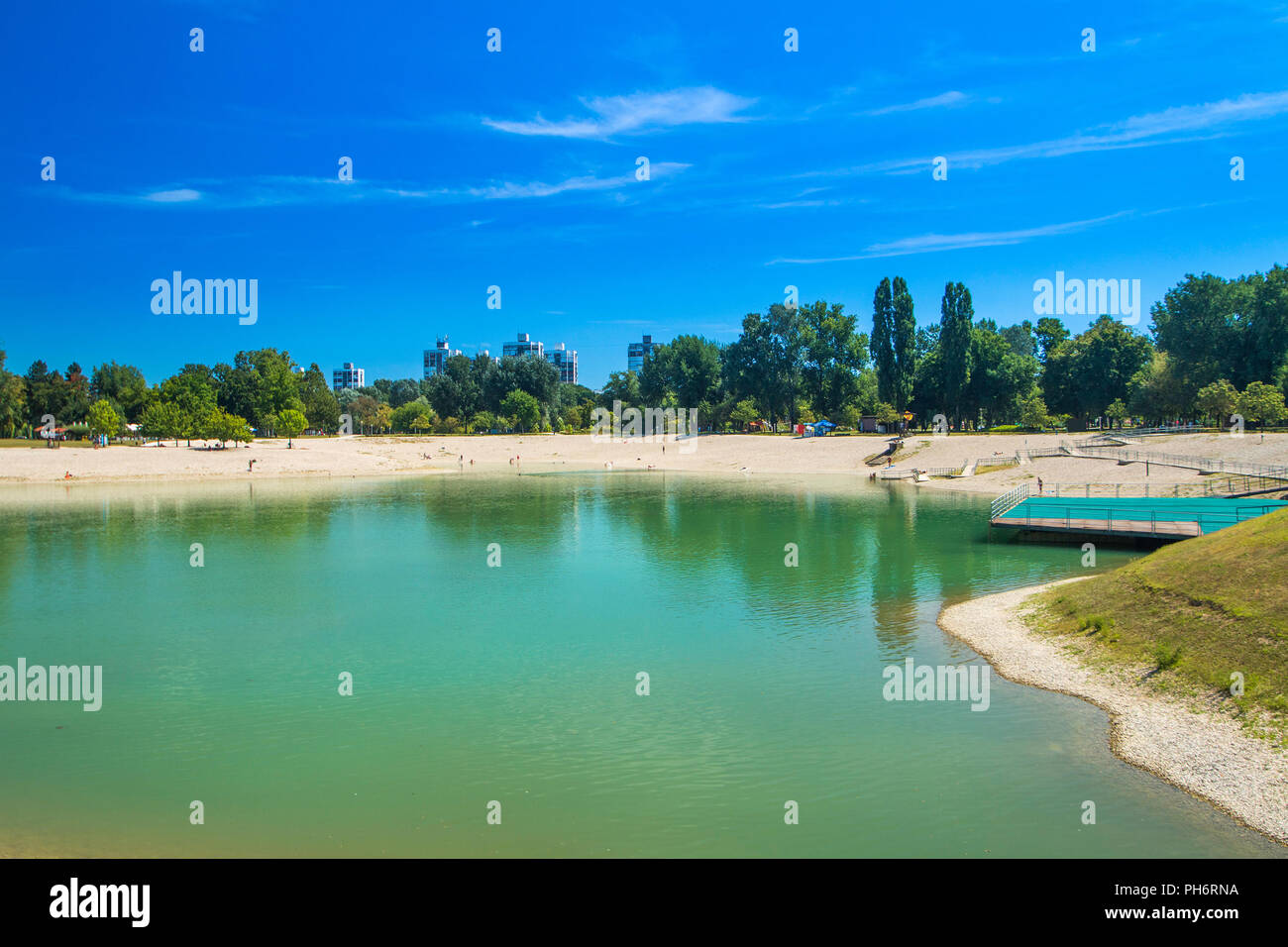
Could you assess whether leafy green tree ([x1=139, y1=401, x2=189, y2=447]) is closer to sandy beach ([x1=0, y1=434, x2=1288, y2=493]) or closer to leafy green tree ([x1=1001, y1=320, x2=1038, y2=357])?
sandy beach ([x1=0, y1=434, x2=1288, y2=493])

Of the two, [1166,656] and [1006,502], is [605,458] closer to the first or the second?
[1006,502]

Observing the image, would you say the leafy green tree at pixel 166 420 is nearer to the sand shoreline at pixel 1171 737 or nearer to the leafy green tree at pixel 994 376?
the leafy green tree at pixel 994 376

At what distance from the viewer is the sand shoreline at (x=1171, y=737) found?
14.6 metres

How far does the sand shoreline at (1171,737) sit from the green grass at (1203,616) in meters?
0.74

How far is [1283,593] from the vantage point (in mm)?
19859

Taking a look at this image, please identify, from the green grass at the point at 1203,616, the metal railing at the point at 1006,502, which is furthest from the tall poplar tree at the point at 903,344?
the green grass at the point at 1203,616

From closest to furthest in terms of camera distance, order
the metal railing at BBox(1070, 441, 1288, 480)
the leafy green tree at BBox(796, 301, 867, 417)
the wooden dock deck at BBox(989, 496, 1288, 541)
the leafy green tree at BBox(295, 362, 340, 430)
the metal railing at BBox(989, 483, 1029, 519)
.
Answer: the wooden dock deck at BBox(989, 496, 1288, 541) → the metal railing at BBox(989, 483, 1029, 519) → the metal railing at BBox(1070, 441, 1288, 480) → the leafy green tree at BBox(796, 301, 867, 417) → the leafy green tree at BBox(295, 362, 340, 430)

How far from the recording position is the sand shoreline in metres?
14.6

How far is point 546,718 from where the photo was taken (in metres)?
20.1

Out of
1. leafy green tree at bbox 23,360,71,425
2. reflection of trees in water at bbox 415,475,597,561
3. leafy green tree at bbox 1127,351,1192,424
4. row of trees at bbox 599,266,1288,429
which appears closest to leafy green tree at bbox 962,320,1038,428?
row of trees at bbox 599,266,1288,429

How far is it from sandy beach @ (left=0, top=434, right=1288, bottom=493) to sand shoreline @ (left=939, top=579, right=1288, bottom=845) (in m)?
44.3
